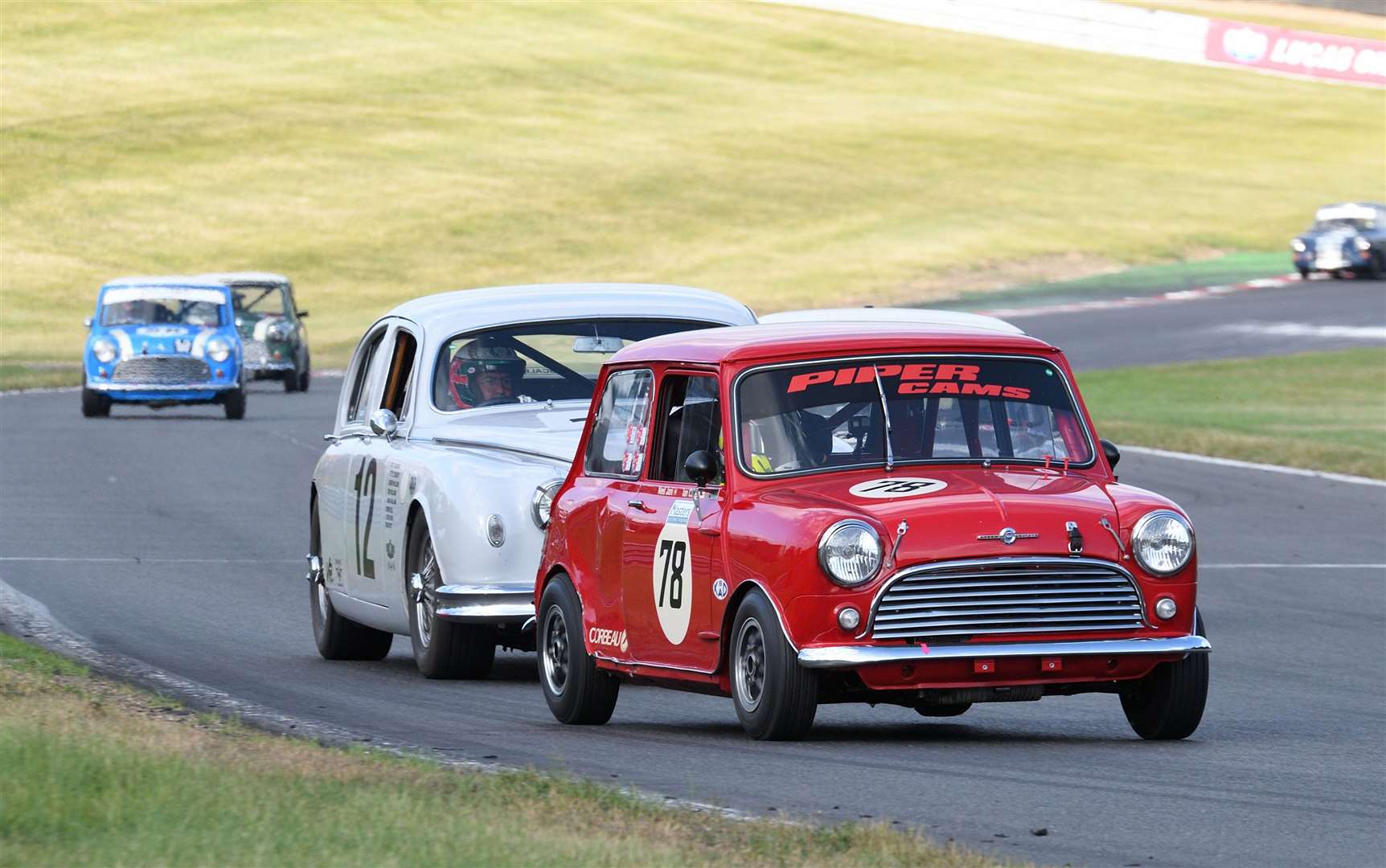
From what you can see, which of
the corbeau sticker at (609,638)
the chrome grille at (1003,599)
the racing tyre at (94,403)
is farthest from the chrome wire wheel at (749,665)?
the racing tyre at (94,403)

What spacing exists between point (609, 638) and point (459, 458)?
6.35 ft

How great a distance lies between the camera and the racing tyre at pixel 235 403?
101 feet

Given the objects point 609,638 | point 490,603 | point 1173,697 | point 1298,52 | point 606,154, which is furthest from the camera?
point 1298,52

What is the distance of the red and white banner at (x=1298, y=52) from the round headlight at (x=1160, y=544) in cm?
7163

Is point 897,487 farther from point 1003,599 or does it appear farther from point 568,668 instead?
point 568,668

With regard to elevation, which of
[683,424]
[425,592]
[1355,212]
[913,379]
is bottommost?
[1355,212]

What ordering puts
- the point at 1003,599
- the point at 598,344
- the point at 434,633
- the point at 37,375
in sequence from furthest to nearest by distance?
the point at 37,375 < the point at 598,344 < the point at 434,633 < the point at 1003,599

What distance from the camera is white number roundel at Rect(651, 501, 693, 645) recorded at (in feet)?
29.7

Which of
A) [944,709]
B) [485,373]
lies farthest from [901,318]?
[485,373]

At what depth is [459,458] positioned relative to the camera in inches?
440

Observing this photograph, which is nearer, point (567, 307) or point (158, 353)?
point (567, 307)

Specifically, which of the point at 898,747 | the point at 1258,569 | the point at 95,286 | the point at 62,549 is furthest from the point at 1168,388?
the point at 95,286

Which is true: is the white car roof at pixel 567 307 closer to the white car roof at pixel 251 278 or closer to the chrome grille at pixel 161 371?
the chrome grille at pixel 161 371

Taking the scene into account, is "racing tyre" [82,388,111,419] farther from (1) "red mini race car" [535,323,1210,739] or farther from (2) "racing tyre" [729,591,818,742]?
(2) "racing tyre" [729,591,818,742]
